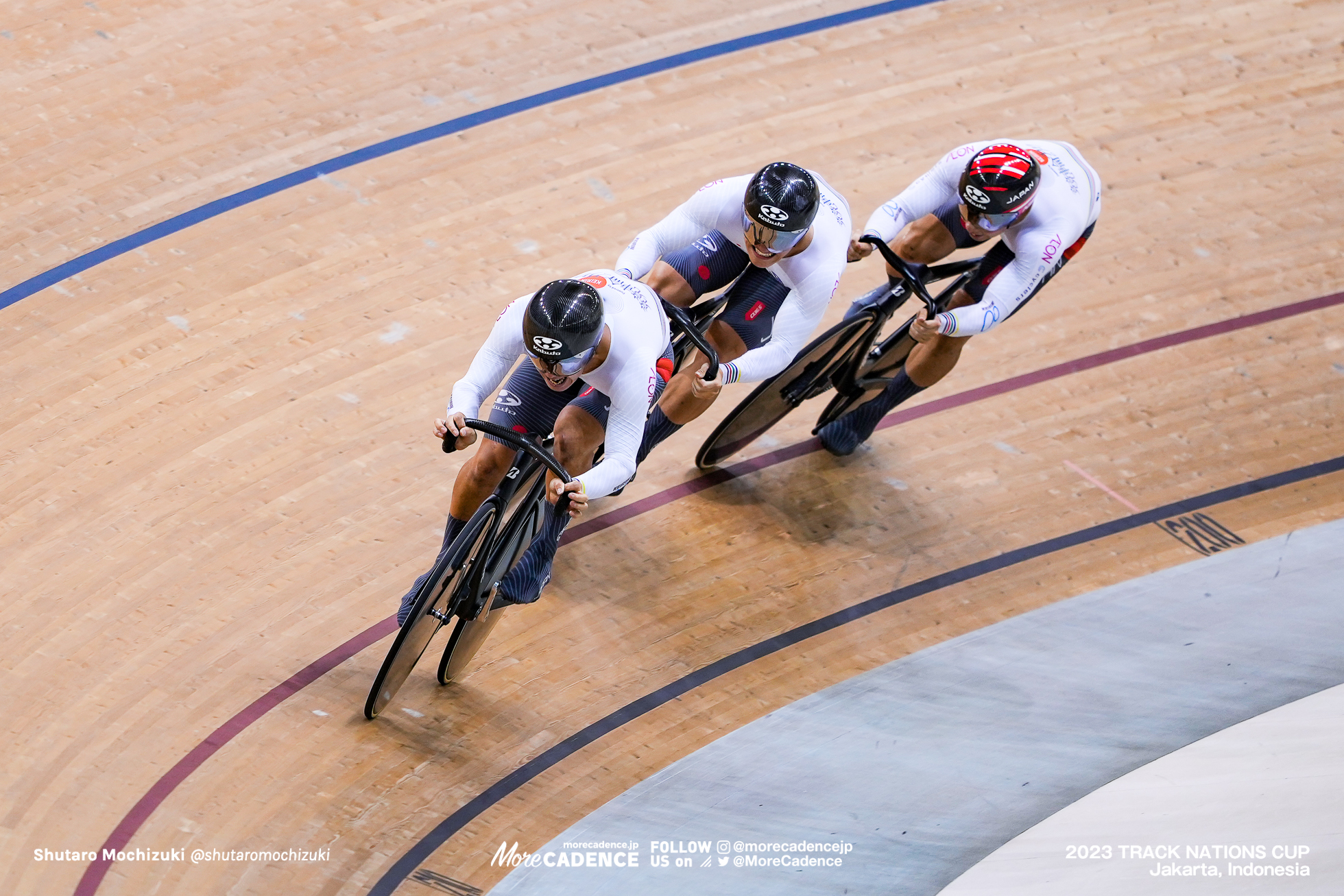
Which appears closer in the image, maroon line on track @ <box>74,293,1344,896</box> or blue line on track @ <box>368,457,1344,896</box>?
maroon line on track @ <box>74,293,1344,896</box>

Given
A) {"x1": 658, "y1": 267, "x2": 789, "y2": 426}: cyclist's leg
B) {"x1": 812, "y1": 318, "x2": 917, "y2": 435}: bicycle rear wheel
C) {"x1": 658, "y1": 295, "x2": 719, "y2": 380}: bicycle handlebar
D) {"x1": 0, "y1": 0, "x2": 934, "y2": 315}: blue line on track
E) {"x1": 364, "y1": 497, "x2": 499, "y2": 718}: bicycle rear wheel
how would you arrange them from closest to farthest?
{"x1": 364, "y1": 497, "x2": 499, "y2": 718}: bicycle rear wheel < {"x1": 658, "y1": 295, "x2": 719, "y2": 380}: bicycle handlebar < {"x1": 658, "y1": 267, "x2": 789, "y2": 426}: cyclist's leg < {"x1": 812, "y1": 318, "x2": 917, "y2": 435}: bicycle rear wheel < {"x1": 0, "y1": 0, "x2": 934, "y2": 315}: blue line on track

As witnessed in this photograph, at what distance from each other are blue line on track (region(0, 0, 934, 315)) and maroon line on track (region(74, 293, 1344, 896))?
195 cm

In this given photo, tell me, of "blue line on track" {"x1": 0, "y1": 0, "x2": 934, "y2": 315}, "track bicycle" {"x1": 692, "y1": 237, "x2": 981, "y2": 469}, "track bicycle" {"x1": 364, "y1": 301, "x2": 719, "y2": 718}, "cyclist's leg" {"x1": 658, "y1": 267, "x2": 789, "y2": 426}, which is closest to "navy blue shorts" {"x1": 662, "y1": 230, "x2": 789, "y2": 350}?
"cyclist's leg" {"x1": 658, "y1": 267, "x2": 789, "y2": 426}

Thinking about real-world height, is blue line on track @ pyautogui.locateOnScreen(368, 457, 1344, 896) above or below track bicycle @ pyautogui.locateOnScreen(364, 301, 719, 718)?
below

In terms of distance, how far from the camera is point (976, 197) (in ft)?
12.9

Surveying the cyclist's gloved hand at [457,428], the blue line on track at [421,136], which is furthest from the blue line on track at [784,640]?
the blue line on track at [421,136]

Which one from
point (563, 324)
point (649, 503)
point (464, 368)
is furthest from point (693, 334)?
point (464, 368)

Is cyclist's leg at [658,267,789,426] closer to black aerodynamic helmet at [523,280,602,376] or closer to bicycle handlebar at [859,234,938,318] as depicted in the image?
bicycle handlebar at [859,234,938,318]

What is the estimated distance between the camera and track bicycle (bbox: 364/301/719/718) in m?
3.39

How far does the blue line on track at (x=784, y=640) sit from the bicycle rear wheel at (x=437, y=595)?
406 mm

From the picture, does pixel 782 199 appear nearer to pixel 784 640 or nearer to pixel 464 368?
pixel 784 640

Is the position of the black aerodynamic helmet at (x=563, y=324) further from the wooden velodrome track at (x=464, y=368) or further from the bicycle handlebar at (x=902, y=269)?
the bicycle handlebar at (x=902, y=269)

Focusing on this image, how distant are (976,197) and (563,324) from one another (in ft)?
4.85

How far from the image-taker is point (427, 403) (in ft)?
15.0
